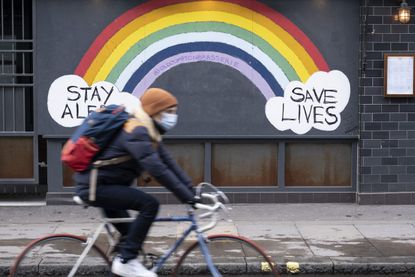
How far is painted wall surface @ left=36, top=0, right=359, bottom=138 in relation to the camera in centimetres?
977

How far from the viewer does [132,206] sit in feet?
15.5

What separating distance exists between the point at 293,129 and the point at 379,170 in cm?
149

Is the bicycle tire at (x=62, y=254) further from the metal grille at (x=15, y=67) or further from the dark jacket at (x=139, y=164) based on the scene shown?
the metal grille at (x=15, y=67)

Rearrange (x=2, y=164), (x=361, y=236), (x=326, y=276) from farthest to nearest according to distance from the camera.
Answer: (x=2, y=164)
(x=361, y=236)
(x=326, y=276)

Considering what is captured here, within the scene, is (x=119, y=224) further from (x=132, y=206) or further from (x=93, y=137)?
(x=93, y=137)

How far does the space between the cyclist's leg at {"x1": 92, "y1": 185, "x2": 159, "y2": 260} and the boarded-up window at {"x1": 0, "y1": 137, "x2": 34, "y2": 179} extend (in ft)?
19.2

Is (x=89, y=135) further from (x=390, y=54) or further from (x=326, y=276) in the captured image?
(x=390, y=54)

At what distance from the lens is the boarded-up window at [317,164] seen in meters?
10.1

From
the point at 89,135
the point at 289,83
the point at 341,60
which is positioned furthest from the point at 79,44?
the point at 89,135

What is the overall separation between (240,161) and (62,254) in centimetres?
505

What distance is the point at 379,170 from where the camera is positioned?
9.91 metres

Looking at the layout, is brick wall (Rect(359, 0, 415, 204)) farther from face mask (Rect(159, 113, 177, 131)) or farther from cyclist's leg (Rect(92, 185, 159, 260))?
cyclist's leg (Rect(92, 185, 159, 260))

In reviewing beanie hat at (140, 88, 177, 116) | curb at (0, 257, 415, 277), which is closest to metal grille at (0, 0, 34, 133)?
curb at (0, 257, 415, 277)

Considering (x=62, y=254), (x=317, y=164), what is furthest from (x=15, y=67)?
(x=62, y=254)
